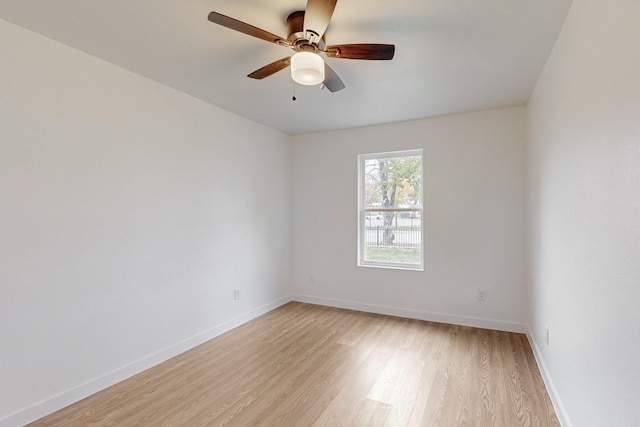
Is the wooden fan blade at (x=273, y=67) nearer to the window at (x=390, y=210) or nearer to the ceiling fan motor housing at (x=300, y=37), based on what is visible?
the ceiling fan motor housing at (x=300, y=37)

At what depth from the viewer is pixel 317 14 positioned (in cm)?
154

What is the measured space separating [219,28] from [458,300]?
3.59 m

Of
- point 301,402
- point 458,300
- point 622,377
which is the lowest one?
point 301,402

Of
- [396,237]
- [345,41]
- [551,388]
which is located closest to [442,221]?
[396,237]

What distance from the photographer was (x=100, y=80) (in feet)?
7.80

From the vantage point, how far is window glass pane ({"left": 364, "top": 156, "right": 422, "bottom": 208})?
3984 millimetres

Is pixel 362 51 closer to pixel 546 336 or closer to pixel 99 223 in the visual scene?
pixel 99 223

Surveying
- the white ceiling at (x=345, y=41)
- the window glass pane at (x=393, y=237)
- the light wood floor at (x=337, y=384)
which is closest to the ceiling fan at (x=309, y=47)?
the white ceiling at (x=345, y=41)

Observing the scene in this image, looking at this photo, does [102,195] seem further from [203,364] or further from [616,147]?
[616,147]

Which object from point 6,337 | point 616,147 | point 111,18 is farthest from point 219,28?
point 6,337

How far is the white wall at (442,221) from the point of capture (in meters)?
3.43

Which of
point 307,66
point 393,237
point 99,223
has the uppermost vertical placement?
point 307,66

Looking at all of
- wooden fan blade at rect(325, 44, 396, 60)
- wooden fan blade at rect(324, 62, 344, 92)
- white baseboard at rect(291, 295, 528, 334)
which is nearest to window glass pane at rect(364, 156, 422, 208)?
white baseboard at rect(291, 295, 528, 334)

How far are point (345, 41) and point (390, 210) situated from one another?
242 centimetres
